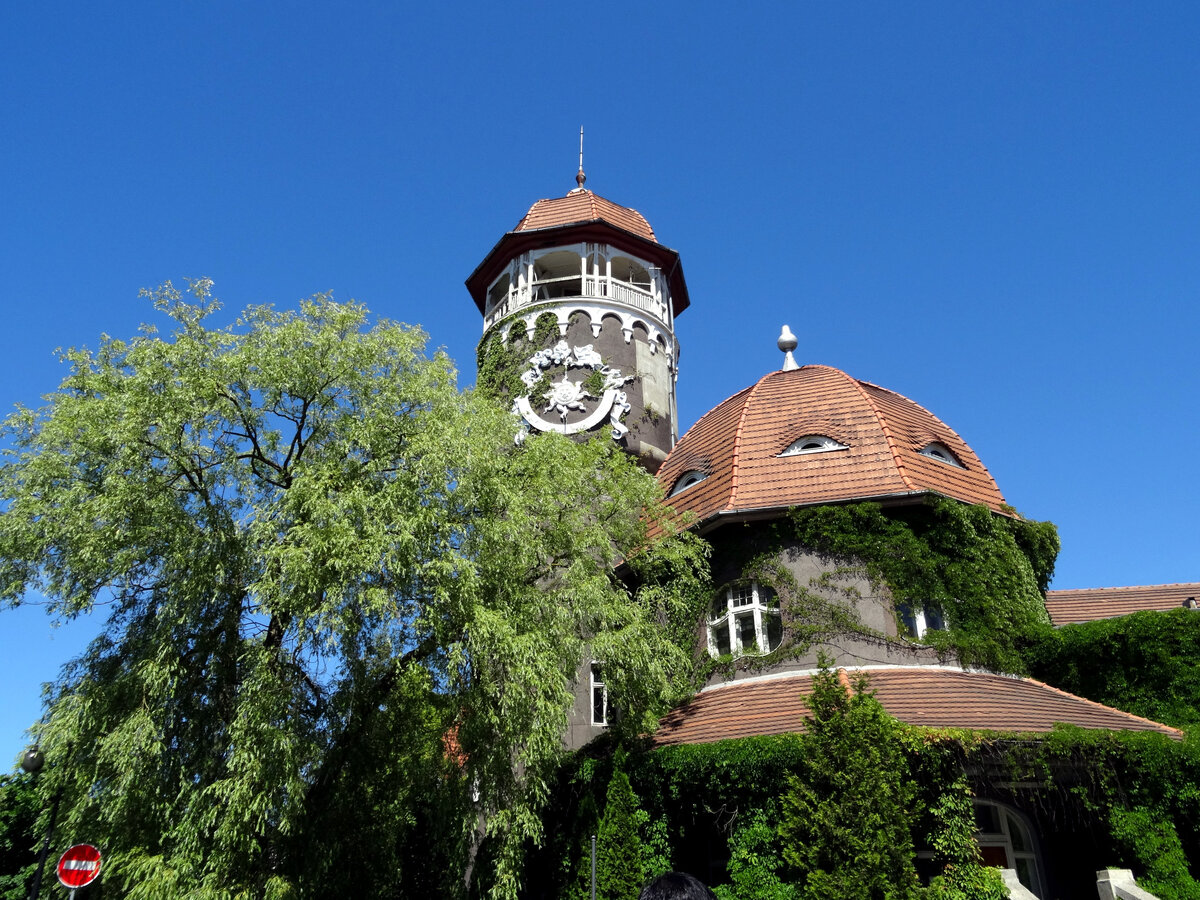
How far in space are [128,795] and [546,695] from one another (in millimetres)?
5445

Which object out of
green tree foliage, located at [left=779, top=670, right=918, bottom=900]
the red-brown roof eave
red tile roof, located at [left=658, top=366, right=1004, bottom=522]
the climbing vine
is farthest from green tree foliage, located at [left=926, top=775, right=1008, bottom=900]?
the red-brown roof eave

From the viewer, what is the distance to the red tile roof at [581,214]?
27.5m

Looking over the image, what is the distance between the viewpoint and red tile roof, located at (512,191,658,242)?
2752 centimetres

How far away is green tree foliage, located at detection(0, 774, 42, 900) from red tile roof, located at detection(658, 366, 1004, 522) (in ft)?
60.0

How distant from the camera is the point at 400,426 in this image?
1422cm

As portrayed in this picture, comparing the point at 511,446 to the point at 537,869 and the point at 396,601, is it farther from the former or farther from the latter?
the point at 537,869

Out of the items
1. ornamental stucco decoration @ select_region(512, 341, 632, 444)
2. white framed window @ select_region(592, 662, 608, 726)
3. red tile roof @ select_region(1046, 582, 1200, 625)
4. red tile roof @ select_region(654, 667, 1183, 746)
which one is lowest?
red tile roof @ select_region(654, 667, 1183, 746)

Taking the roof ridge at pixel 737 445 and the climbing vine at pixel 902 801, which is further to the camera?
the roof ridge at pixel 737 445

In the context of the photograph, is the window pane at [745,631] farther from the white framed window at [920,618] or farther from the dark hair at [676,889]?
the dark hair at [676,889]

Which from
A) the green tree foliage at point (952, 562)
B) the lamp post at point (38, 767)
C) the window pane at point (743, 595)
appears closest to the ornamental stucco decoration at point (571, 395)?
the window pane at point (743, 595)

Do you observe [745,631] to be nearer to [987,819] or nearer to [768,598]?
[768,598]

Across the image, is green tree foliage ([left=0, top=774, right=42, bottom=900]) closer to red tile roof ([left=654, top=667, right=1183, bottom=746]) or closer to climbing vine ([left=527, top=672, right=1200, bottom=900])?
climbing vine ([left=527, top=672, right=1200, bottom=900])

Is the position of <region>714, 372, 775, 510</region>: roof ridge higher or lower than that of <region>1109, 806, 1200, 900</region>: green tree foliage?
higher

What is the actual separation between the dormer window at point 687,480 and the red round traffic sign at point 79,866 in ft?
43.1
